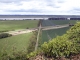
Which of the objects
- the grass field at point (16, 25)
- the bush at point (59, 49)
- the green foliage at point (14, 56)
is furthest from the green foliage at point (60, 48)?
the grass field at point (16, 25)

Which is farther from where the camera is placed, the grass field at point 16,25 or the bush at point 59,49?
the grass field at point 16,25

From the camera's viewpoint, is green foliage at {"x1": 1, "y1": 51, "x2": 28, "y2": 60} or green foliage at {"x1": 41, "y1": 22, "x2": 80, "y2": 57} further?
green foliage at {"x1": 1, "y1": 51, "x2": 28, "y2": 60}

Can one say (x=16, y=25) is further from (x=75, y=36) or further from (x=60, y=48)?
(x=60, y=48)

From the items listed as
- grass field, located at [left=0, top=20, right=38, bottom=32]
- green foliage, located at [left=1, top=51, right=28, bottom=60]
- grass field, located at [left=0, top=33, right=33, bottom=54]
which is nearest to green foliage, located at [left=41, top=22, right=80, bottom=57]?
green foliage, located at [left=1, top=51, right=28, bottom=60]

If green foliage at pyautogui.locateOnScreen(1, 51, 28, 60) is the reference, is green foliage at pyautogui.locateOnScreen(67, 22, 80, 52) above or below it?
above

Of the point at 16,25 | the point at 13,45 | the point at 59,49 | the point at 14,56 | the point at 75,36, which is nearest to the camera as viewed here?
the point at 59,49

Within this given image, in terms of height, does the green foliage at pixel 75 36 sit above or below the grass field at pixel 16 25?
above

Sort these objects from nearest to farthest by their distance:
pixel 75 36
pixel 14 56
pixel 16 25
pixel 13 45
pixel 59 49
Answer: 1. pixel 59 49
2. pixel 75 36
3. pixel 14 56
4. pixel 13 45
5. pixel 16 25

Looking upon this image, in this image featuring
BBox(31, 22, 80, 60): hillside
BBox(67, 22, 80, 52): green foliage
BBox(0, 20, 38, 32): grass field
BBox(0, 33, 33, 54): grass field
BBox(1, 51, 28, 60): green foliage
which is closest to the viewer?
BBox(31, 22, 80, 60): hillside

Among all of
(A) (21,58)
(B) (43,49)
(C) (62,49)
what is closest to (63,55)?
(C) (62,49)

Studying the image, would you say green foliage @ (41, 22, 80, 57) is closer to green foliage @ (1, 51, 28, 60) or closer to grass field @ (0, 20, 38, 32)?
green foliage @ (1, 51, 28, 60)

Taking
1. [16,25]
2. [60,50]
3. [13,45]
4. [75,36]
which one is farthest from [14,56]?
[16,25]

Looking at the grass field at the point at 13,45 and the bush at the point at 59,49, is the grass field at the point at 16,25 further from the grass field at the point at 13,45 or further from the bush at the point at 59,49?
the bush at the point at 59,49
